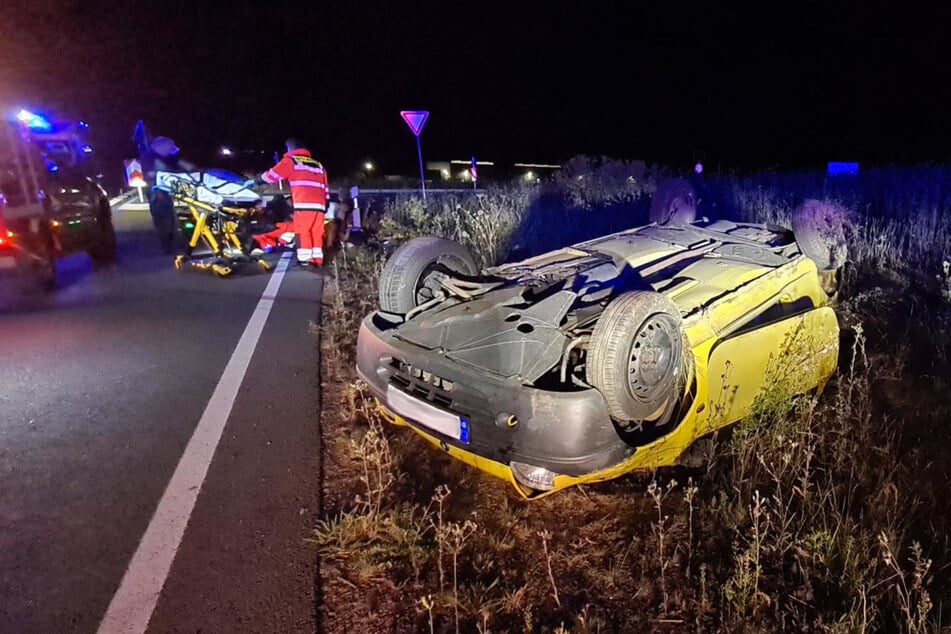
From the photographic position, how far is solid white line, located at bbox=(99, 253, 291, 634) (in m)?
2.51

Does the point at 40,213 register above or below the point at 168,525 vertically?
above

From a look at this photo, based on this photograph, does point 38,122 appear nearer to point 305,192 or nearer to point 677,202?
point 305,192

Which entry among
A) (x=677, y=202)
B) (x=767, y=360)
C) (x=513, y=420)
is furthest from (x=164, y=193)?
(x=767, y=360)

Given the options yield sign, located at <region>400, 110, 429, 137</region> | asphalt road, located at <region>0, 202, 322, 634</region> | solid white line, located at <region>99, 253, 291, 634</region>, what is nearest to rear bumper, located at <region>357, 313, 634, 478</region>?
asphalt road, located at <region>0, 202, 322, 634</region>

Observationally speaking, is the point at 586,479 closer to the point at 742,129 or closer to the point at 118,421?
the point at 118,421

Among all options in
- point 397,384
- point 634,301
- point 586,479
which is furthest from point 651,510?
point 397,384

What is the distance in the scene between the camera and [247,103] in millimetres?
45281

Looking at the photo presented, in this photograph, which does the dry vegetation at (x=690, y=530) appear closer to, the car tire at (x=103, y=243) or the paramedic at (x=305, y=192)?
the paramedic at (x=305, y=192)

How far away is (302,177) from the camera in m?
8.29

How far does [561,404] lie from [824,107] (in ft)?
105

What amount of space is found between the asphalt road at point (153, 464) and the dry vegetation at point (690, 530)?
26 centimetres

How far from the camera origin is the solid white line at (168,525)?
251cm

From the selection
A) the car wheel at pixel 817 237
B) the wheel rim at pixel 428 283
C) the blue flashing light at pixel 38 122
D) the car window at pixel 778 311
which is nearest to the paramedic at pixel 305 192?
the wheel rim at pixel 428 283

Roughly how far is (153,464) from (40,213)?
6.01 metres
